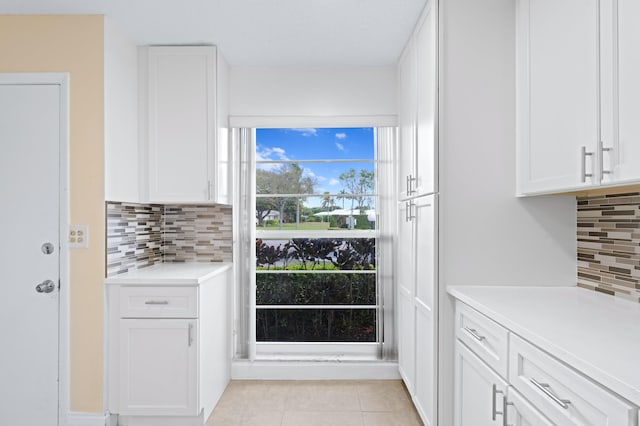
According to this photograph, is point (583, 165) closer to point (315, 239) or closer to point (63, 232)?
point (315, 239)

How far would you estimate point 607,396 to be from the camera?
36.5 inches

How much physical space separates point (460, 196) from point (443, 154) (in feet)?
0.74

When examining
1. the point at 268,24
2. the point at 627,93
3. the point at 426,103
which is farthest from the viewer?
the point at 268,24

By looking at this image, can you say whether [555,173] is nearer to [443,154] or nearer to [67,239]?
[443,154]

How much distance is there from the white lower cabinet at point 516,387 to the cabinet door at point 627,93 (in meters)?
0.63

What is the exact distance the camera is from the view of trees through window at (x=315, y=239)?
358 centimetres

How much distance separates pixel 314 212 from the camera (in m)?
3.61

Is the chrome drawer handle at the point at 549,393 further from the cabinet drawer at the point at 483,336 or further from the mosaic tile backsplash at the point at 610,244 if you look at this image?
the mosaic tile backsplash at the point at 610,244

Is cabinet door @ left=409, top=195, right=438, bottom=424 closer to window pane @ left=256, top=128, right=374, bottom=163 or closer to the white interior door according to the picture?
window pane @ left=256, top=128, right=374, bottom=163

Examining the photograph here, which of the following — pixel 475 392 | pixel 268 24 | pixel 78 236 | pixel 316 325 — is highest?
pixel 268 24

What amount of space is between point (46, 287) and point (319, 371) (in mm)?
1951

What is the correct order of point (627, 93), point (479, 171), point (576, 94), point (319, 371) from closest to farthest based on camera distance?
point (627, 93) < point (576, 94) < point (479, 171) < point (319, 371)

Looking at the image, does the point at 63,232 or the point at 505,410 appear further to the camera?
the point at 63,232

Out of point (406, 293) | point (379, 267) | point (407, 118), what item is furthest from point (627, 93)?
point (379, 267)
